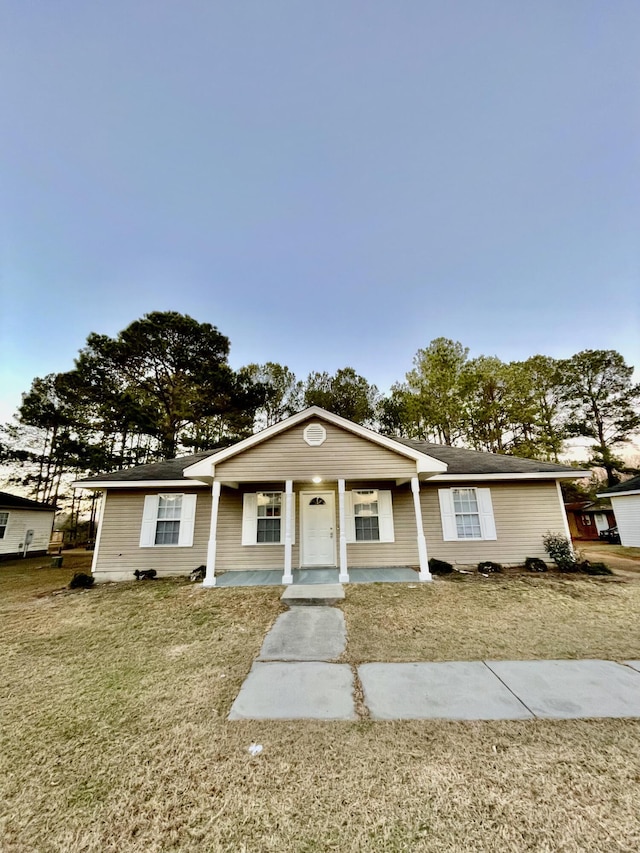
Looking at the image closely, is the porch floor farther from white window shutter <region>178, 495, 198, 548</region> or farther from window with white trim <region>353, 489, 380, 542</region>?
white window shutter <region>178, 495, 198, 548</region>

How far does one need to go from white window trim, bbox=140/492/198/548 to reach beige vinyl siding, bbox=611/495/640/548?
18.6 metres

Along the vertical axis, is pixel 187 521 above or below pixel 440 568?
above

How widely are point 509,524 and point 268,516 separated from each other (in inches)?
280

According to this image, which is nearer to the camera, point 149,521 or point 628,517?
point 149,521

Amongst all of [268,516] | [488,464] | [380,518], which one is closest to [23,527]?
[268,516]

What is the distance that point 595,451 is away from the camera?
21.0 meters

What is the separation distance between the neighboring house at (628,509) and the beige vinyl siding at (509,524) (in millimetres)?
8332

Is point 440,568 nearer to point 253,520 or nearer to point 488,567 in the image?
point 488,567

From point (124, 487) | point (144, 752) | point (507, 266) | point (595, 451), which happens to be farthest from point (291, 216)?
point (595, 451)

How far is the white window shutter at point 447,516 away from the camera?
952cm

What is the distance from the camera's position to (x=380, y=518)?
964cm

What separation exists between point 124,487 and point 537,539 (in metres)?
12.2

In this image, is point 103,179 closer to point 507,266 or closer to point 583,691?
point 507,266

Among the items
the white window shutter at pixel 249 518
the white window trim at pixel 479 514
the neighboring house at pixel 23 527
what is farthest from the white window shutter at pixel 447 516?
the neighboring house at pixel 23 527
